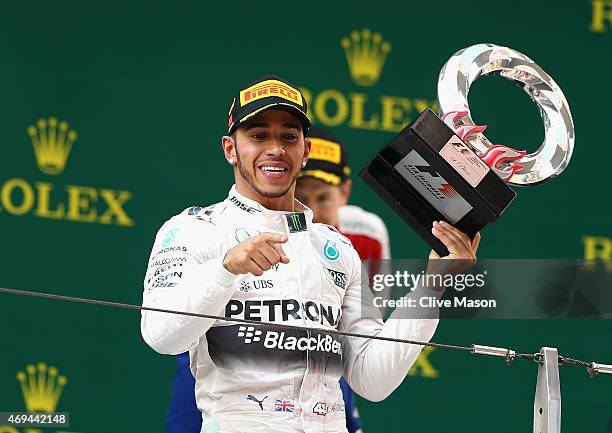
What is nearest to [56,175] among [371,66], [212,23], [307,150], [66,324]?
[66,324]

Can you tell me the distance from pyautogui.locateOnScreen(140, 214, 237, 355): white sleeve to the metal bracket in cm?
56

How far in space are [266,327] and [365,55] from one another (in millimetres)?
2016

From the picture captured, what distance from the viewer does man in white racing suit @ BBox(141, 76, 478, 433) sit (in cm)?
255

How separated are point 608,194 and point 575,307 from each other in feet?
6.39

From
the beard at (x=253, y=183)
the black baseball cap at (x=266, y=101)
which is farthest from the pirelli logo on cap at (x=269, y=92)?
the beard at (x=253, y=183)

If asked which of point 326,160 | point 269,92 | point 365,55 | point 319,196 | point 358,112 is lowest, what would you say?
point 269,92

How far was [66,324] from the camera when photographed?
4090 mm

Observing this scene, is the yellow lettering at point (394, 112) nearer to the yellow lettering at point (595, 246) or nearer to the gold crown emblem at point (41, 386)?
the yellow lettering at point (595, 246)

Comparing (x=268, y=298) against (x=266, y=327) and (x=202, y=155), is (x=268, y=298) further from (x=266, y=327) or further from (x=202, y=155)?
→ (x=202, y=155)

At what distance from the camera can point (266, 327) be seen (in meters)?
2.65

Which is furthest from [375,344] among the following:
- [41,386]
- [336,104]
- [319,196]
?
[336,104]

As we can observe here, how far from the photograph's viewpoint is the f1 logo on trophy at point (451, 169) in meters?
2.62

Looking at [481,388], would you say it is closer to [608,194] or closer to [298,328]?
[608,194]

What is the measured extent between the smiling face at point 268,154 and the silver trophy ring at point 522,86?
0.98ft
